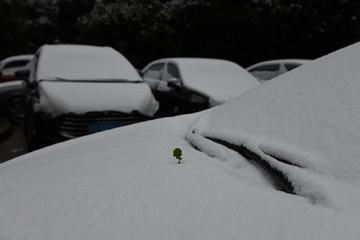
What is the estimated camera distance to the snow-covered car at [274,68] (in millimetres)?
8102

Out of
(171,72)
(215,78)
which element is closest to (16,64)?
(171,72)

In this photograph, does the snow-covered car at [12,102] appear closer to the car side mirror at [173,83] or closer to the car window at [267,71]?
the car side mirror at [173,83]

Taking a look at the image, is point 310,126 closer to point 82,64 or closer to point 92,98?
point 92,98

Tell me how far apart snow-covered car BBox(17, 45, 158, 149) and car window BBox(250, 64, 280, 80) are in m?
3.37

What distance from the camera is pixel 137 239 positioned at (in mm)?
1161

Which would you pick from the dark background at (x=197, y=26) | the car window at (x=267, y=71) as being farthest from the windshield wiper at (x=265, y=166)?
the dark background at (x=197, y=26)

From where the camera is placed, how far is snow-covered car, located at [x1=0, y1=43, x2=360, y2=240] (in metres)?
1.17

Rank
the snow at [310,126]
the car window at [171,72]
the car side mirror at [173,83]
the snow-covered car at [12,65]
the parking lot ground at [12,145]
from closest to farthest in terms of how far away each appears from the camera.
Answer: the snow at [310,126] < the parking lot ground at [12,145] < the car side mirror at [173,83] < the car window at [171,72] < the snow-covered car at [12,65]

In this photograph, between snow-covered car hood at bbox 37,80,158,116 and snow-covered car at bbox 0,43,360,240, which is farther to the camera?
snow-covered car hood at bbox 37,80,158,116

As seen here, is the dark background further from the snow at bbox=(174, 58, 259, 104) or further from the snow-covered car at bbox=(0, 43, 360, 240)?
the snow-covered car at bbox=(0, 43, 360, 240)

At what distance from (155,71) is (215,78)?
5.95ft

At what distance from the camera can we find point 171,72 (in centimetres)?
760

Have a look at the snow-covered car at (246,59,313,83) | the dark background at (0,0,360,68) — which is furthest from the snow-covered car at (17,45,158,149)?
the dark background at (0,0,360,68)

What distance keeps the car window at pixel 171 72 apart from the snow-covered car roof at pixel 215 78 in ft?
0.25
